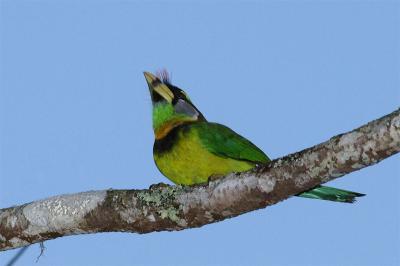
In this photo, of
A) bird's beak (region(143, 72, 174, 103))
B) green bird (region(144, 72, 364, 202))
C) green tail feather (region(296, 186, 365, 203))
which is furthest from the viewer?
bird's beak (region(143, 72, 174, 103))

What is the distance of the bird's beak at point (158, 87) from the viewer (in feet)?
17.7

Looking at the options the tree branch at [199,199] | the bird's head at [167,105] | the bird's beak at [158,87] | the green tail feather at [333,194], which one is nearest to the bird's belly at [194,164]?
the green tail feather at [333,194]

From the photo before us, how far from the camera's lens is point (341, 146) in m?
2.71

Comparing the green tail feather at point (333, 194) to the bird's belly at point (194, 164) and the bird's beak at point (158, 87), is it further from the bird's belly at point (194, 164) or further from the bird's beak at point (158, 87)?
the bird's beak at point (158, 87)

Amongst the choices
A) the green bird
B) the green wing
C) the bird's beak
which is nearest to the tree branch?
the green bird

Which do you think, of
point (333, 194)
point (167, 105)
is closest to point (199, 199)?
point (333, 194)

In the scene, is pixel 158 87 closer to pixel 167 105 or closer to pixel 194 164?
pixel 167 105

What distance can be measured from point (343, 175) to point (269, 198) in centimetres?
32

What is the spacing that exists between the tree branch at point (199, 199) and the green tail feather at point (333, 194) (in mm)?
1160

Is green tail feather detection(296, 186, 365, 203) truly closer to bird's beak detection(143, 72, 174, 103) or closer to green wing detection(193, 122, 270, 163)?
green wing detection(193, 122, 270, 163)

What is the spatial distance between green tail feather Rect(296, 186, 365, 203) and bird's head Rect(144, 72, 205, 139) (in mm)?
1134

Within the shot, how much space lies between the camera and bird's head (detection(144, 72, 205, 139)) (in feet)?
17.3

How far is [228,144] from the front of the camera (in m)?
4.65

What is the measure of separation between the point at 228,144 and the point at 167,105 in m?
0.84
